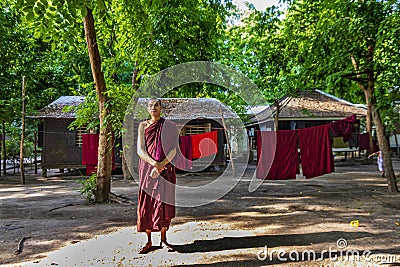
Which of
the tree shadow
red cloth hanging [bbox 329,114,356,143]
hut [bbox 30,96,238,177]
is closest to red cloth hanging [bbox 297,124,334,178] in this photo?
red cloth hanging [bbox 329,114,356,143]

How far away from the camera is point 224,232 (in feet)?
15.1

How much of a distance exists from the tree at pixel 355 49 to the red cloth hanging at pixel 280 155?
145 centimetres

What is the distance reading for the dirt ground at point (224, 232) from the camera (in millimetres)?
3535

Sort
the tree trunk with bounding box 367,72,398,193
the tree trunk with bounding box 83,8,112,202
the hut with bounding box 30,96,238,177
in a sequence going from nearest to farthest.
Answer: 1. the tree trunk with bounding box 83,8,112,202
2. the tree trunk with bounding box 367,72,398,193
3. the hut with bounding box 30,96,238,177

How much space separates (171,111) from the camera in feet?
46.5

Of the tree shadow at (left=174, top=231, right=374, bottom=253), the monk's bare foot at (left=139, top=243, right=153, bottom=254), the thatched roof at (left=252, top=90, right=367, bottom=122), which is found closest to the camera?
the monk's bare foot at (left=139, top=243, right=153, bottom=254)

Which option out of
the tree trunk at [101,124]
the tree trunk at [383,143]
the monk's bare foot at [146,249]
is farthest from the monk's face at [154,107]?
the tree trunk at [383,143]

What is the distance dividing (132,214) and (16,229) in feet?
6.07

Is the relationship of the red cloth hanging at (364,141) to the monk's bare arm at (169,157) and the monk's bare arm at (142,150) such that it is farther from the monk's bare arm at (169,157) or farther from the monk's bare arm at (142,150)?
the monk's bare arm at (142,150)

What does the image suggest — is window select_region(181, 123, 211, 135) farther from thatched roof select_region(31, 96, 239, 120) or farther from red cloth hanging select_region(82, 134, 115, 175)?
red cloth hanging select_region(82, 134, 115, 175)

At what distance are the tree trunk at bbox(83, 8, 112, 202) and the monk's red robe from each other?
127 inches

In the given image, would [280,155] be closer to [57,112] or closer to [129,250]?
[129,250]

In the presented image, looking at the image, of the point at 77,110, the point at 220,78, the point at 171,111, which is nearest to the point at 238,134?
the point at 171,111

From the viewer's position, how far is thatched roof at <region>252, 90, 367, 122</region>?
59.5 ft
